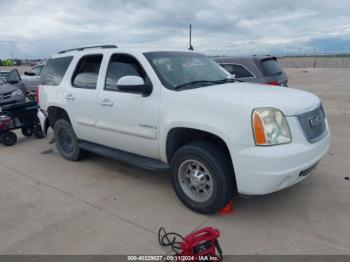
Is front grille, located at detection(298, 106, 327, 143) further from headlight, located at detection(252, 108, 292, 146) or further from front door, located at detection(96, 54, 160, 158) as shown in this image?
front door, located at detection(96, 54, 160, 158)

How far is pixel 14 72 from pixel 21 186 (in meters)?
8.20

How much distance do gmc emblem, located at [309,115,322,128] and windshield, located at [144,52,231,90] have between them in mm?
1310

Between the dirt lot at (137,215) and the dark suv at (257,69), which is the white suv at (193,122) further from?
the dark suv at (257,69)

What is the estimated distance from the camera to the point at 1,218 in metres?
3.72

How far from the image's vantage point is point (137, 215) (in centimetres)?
367

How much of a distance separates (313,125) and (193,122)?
4.33 ft

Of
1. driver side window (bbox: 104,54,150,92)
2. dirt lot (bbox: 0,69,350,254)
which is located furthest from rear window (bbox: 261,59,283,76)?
driver side window (bbox: 104,54,150,92)

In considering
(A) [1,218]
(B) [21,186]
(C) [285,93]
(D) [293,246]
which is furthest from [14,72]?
(D) [293,246]

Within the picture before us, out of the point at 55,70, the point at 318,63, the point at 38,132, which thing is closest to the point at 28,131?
the point at 38,132

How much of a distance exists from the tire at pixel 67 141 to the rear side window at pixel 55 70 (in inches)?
28.8

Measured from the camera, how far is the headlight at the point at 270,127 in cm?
304

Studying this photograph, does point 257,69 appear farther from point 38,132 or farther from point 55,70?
point 38,132

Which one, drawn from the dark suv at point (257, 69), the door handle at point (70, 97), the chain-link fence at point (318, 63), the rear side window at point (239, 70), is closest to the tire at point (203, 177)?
the door handle at point (70, 97)

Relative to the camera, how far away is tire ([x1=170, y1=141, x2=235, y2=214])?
3305mm
